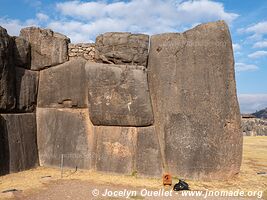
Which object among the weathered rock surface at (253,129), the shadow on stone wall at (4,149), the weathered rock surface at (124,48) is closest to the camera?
the shadow on stone wall at (4,149)

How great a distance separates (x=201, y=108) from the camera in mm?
8031

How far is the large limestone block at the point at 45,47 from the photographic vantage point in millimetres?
9219

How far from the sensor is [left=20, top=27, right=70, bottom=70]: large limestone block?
9219 mm

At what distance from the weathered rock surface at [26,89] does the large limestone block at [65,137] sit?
43cm

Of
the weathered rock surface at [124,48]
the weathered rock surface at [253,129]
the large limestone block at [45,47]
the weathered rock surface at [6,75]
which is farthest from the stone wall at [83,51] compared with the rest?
the weathered rock surface at [253,129]

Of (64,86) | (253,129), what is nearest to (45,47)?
(64,86)

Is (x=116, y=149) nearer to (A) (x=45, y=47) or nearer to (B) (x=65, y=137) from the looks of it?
(B) (x=65, y=137)

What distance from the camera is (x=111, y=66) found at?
8.60 metres

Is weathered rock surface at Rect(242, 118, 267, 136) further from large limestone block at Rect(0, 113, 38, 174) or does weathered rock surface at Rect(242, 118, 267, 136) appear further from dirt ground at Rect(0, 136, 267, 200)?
large limestone block at Rect(0, 113, 38, 174)

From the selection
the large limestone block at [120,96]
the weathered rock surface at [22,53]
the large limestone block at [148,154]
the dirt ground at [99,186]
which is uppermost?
the weathered rock surface at [22,53]

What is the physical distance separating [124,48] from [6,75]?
130 inches

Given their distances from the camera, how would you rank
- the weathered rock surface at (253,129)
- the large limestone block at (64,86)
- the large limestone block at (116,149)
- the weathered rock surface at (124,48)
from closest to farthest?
the large limestone block at (116,149)
the weathered rock surface at (124,48)
the large limestone block at (64,86)
the weathered rock surface at (253,129)

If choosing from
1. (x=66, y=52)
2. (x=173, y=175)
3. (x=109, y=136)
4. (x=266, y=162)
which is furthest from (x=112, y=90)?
(x=266, y=162)

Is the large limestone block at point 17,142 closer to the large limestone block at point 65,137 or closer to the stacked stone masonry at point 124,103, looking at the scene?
the stacked stone masonry at point 124,103
